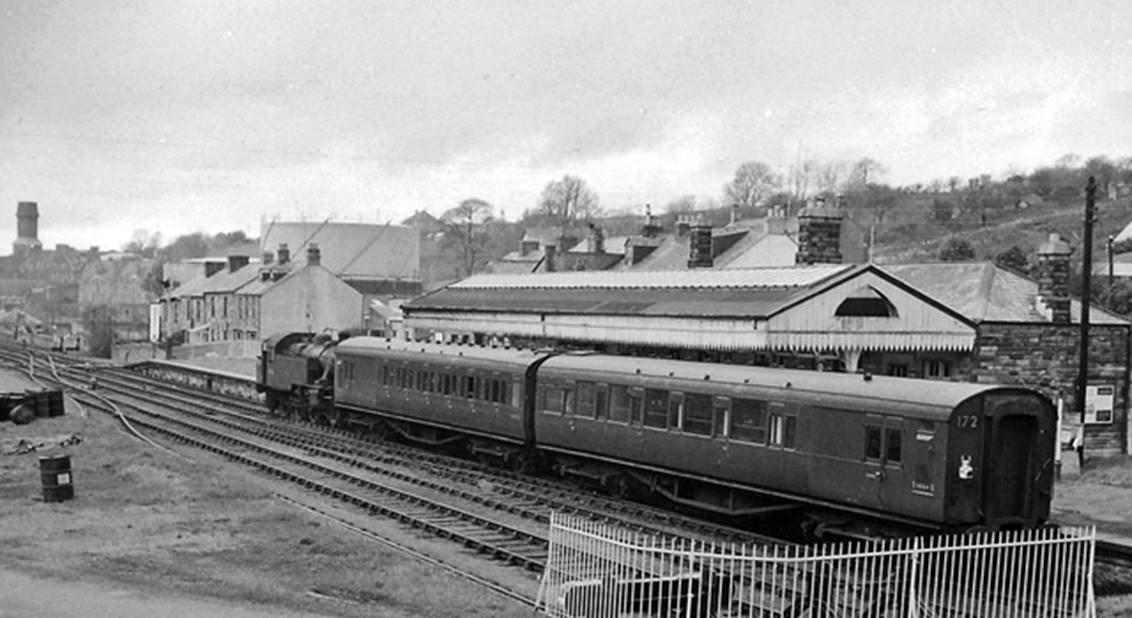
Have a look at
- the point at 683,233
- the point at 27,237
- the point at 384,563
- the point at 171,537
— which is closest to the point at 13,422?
the point at 171,537

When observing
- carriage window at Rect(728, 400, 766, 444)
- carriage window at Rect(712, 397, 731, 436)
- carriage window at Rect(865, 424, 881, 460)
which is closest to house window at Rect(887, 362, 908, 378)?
carriage window at Rect(712, 397, 731, 436)

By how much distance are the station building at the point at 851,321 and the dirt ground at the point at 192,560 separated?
10.1 meters

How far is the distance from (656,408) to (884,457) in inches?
240

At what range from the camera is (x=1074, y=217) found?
98312 mm

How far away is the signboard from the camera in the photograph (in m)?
32.5

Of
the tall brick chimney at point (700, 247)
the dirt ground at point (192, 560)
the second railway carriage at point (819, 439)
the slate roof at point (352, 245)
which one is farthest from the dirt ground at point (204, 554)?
the slate roof at point (352, 245)

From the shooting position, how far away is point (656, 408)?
22.6m

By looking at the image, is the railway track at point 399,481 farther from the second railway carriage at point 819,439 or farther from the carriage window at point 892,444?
the carriage window at point 892,444

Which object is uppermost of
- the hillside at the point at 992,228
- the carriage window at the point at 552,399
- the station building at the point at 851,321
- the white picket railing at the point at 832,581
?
the hillside at the point at 992,228

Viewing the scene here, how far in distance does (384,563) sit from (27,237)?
660 ft

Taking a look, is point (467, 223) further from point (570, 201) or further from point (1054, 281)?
point (1054, 281)

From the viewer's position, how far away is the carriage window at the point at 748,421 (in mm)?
19891

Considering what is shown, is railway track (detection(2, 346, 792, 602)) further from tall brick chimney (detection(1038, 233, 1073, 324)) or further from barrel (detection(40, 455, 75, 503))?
tall brick chimney (detection(1038, 233, 1073, 324))

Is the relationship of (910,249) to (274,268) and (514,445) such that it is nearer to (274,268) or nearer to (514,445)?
(274,268)
